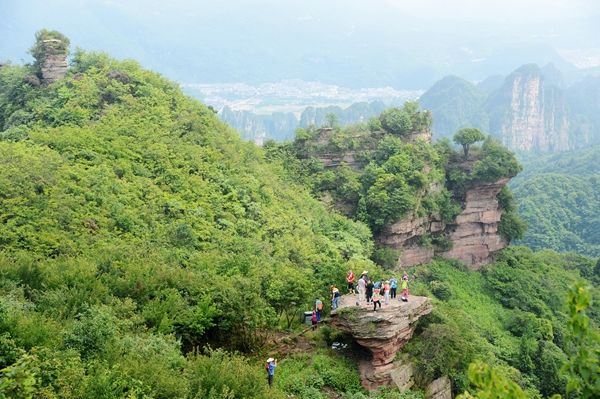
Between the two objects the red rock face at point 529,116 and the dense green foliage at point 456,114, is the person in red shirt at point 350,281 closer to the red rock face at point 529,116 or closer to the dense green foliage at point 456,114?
the red rock face at point 529,116

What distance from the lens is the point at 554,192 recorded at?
93.2 m

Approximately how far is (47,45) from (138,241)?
19886 millimetres

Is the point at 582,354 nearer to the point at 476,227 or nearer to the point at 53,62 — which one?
the point at 53,62

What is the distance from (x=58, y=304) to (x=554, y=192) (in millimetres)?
90312

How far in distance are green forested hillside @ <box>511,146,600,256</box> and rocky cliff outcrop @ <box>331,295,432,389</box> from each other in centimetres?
6621

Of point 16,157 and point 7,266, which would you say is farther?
point 16,157

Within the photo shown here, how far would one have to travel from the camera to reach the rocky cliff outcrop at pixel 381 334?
1927cm

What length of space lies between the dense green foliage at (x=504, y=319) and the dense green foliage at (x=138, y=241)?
4.83 m

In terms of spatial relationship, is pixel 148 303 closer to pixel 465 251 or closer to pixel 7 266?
pixel 7 266

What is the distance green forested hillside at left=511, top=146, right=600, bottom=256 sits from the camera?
81.8m

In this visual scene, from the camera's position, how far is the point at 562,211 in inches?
3477

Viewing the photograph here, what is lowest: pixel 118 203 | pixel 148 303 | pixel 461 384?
pixel 461 384

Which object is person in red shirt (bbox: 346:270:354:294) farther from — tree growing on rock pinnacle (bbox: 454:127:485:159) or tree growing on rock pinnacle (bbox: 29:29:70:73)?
tree growing on rock pinnacle (bbox: 29:29:70:73)

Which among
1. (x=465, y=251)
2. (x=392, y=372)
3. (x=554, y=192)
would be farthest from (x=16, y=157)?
(x=554, y=192)
